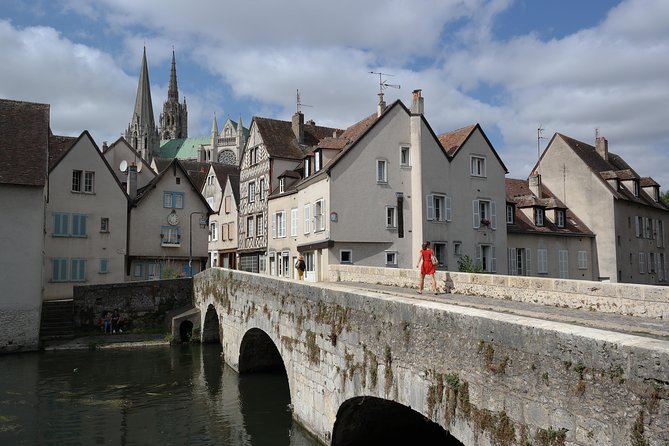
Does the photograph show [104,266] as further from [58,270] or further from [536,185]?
[536,185]

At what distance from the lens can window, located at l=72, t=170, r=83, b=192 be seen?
30156 millimetres

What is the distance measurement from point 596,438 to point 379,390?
163 inches

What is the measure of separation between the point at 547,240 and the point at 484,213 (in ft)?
18.8

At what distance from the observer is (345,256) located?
2506 cm

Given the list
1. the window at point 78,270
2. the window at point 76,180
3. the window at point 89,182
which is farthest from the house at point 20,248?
the window at point 89,182

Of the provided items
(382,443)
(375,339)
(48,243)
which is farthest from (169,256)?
(375,339)

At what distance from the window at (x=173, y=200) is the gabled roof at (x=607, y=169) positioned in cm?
2278

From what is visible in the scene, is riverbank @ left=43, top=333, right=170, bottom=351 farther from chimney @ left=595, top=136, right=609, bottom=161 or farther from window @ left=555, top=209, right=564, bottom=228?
chimney @ left=595, top=136, right=609, bottom=161

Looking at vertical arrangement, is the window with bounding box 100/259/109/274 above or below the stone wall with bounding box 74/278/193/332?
above

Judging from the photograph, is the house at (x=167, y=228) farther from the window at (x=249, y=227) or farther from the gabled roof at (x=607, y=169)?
the gabled roof at (x=607, y=169)

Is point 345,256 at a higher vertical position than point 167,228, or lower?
lower

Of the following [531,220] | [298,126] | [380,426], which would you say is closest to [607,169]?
Answer: [531,220]

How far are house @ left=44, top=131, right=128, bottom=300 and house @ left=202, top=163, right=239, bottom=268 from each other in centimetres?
841

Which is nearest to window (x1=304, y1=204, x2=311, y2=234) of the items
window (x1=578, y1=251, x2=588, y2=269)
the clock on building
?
the clock on building
